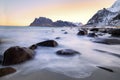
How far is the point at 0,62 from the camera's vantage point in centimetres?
781

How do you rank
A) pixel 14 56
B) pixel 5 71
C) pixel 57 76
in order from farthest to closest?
pixel 14 56 → pixel 5 71 → pixel 57 76

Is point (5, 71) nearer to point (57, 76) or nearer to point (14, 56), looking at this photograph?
point (14, 56)

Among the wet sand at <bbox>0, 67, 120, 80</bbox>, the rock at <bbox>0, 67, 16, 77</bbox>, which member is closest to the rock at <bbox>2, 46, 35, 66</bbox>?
the rock at <bbox>0, 67, 16, 77</bbox>

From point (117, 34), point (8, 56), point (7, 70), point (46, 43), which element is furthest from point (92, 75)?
point (117, 34)

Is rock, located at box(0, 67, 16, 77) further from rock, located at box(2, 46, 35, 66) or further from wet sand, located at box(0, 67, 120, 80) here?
rock, located at box(2, 46, 35, 66)

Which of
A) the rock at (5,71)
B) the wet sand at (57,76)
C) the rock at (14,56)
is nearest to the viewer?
the wet sand at (57,76)

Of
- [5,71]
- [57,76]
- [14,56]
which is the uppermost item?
[14,56]

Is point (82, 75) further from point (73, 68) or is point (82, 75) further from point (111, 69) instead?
point (111, 69)

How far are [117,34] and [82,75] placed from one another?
78.4 ft

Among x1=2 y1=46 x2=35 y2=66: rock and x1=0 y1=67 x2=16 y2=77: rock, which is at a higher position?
x1=2 y1=46 x2=35 y2=66: rock

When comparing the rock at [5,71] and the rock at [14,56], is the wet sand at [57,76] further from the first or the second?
the rock at [14,56]

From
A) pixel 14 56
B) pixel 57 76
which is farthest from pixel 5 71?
pixel 57 76

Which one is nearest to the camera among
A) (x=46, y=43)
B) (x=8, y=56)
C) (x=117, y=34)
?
(x=8, y=56)

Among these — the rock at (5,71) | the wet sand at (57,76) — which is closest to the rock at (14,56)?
the rock at (5,71)
